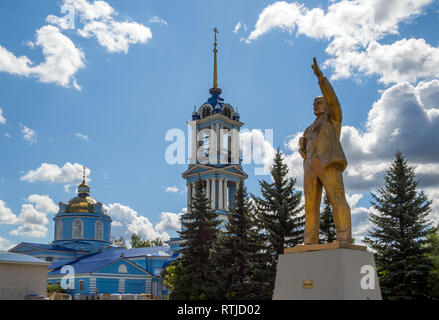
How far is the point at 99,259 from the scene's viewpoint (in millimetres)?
44656

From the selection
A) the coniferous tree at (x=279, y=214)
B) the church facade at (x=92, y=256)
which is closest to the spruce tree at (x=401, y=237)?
the coniferous tree at (x=279, y=214)

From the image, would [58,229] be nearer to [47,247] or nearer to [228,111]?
[47,247]

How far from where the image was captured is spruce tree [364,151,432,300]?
56.4 ft

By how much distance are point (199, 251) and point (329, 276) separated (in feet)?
48.8

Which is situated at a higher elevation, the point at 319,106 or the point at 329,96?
the point at 329,96

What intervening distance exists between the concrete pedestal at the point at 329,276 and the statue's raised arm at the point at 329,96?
8.22 ft

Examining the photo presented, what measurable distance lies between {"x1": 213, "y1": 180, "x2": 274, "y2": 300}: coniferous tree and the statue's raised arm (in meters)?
11.3

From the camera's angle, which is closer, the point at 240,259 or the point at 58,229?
the point at 240,259

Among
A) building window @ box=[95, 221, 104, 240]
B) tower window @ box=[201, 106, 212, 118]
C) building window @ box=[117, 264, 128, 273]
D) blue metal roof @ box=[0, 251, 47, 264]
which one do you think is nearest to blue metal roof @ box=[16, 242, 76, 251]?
building window @ box=[95, 221, 104, 240]

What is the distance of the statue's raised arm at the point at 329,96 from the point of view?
8.56 metres

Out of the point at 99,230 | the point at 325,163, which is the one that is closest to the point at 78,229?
the point at 99,230

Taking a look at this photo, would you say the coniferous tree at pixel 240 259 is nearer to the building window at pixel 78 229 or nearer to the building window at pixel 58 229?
the building window at pixel 78 229

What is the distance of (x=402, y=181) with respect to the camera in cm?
1875

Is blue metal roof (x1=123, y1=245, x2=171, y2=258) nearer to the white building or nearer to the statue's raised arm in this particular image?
the white building
